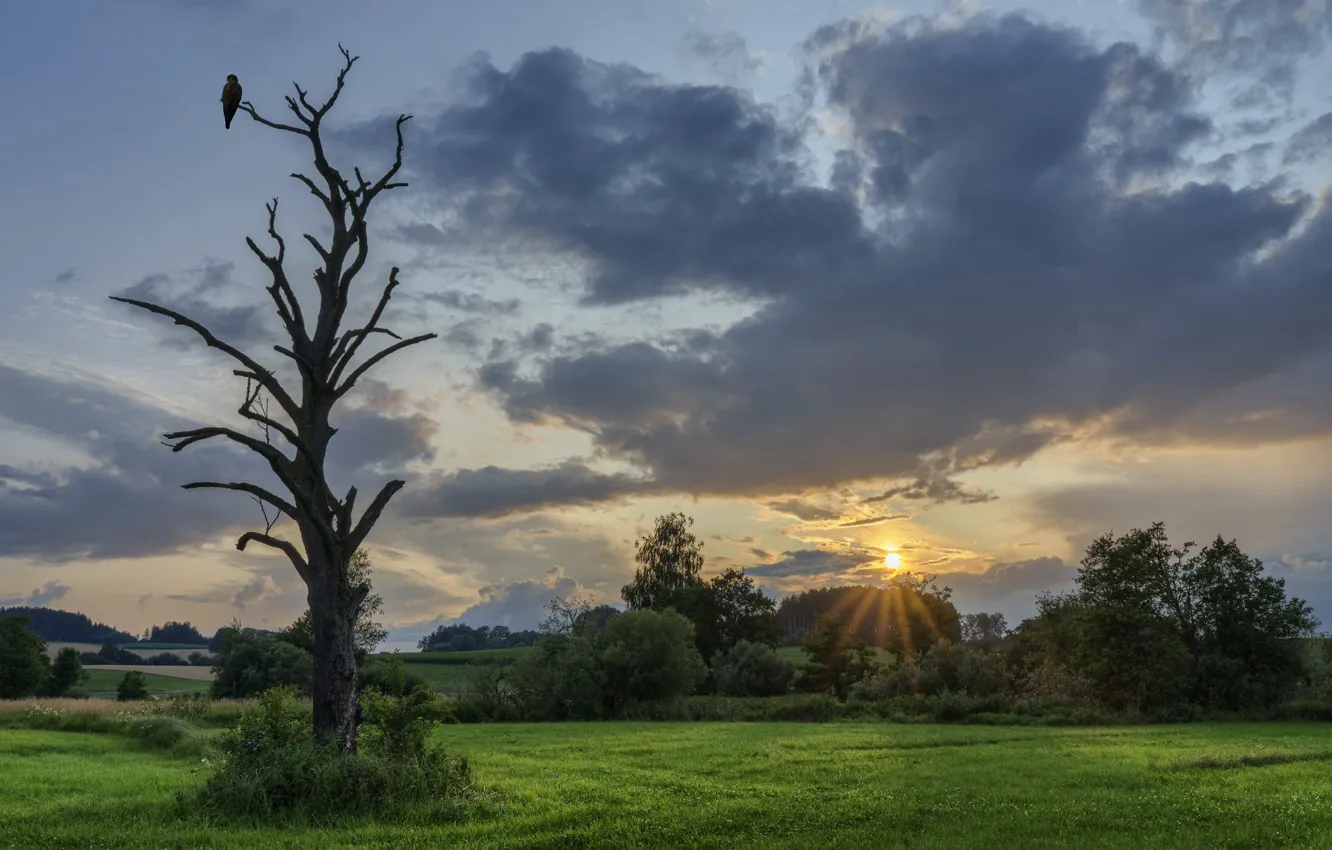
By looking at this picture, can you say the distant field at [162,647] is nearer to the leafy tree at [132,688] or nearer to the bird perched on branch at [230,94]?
the leafy tree at [132,688]

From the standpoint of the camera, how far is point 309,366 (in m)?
17.7

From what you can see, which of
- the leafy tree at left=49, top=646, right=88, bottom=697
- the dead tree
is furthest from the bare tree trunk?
the leafy tree at left=49, top=646, right=88, bottom=697

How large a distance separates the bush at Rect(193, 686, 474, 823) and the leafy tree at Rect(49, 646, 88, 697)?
74847 mm

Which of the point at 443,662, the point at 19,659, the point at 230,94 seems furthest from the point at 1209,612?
the point at 443,662

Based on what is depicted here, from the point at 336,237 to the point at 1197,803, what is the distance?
62.7ft

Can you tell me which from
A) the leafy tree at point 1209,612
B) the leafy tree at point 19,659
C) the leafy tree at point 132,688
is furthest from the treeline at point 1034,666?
the leafy tree at point 19,659

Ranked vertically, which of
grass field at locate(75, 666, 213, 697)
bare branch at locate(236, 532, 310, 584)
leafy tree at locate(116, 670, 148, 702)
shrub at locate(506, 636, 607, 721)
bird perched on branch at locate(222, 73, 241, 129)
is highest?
bird perched on branch at locate(222, 73, 241, 129)

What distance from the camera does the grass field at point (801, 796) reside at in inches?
476

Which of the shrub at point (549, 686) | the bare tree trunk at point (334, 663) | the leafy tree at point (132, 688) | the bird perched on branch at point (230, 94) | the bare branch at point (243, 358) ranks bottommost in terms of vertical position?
the leafy tree at point (132, 688)

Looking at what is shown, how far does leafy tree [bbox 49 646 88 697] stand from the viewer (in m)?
75.2

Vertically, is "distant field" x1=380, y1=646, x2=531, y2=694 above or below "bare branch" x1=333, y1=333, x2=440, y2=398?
below

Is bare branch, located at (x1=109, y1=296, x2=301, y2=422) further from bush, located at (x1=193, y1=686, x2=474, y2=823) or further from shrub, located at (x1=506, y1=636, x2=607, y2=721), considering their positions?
shrub, located at (x1=506, y1=636, x2=607, y2=721)

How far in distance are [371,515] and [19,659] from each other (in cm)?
6988

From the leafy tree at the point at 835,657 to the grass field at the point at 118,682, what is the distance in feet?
194
